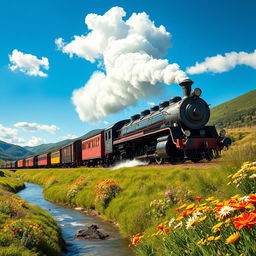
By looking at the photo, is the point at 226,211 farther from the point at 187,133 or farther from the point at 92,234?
the point at 187,133

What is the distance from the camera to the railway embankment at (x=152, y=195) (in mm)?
6463

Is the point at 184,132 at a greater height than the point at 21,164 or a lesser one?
lesser

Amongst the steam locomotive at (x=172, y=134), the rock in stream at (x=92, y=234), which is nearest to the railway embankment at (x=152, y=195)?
the rock in stream at (x=92, y=234)

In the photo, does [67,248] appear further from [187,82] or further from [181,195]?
[187,82]

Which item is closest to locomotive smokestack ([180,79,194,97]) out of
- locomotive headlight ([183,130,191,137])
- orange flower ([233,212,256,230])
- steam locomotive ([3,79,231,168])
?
steam locomotive ([3,79,231,168])

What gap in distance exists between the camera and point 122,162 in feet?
82.0

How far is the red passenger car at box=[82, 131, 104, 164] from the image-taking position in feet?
95.1

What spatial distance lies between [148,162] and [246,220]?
18087mm

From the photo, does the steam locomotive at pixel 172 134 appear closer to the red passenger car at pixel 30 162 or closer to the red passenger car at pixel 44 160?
the red passenger car at pixel 44 160

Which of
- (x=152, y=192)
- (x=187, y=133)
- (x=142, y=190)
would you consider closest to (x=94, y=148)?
(x=187, y=133)

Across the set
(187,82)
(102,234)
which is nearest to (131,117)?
(187,82)

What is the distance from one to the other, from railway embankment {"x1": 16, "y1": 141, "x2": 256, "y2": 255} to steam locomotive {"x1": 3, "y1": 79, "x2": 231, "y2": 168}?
9.12 ft

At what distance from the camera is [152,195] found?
1123 cm

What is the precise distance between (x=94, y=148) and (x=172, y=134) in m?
16.6
